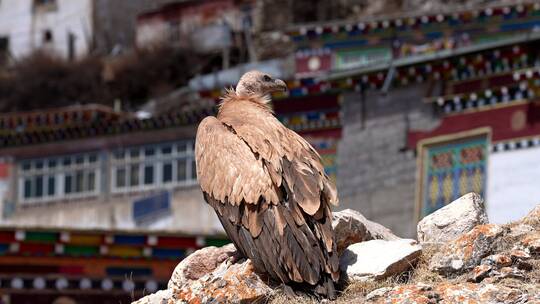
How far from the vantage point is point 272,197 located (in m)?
10.0

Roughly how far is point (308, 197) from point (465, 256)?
1153 mm

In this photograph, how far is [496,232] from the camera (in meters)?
9.68

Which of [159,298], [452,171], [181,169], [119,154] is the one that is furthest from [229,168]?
[119,154]

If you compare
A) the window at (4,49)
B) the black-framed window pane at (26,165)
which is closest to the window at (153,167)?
the black-framed window pane at (26,165)

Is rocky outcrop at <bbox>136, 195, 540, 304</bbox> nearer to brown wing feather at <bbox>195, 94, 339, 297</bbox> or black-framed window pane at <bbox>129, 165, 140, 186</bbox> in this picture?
brown wing feather at <bbox>195, 94, 339, 297</bbox>

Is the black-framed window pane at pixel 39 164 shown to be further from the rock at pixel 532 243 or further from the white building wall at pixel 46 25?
the rock at pixel 532 243

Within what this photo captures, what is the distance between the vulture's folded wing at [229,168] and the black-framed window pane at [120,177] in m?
28.5

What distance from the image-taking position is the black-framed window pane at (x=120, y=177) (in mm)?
39156

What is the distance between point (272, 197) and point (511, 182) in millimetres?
19178

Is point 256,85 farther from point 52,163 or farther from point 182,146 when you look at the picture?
point 52,163

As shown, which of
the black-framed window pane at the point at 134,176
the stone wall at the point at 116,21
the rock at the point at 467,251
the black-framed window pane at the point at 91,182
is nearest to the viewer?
the rock at the point at 467,251

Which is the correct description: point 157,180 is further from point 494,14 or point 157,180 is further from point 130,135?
point 494,14

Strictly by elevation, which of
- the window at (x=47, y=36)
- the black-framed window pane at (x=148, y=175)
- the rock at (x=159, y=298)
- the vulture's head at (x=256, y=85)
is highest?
the window at (x=47, y=36)

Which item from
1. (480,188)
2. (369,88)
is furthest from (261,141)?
(369,88)
